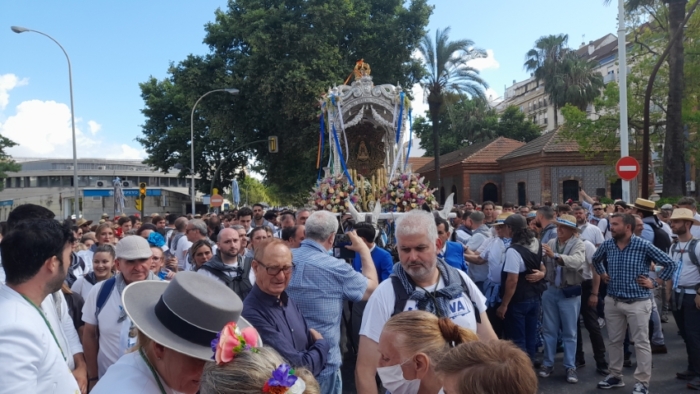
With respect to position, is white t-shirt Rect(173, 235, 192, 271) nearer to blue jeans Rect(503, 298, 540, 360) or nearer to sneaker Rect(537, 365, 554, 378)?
blue jeans Rect(503, 298, 540, 360)

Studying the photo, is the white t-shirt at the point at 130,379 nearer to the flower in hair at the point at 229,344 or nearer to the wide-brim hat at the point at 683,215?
the flower in hair at the point at 229,344

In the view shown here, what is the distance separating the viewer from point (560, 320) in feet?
22.4

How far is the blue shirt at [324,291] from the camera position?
4055 millimetres

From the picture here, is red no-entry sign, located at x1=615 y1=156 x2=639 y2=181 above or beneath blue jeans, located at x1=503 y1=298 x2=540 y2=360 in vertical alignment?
above

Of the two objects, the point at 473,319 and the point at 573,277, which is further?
the point at 573,277

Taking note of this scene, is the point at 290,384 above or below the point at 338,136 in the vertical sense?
below

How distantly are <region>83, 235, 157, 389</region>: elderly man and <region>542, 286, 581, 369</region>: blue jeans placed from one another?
4.75 meters

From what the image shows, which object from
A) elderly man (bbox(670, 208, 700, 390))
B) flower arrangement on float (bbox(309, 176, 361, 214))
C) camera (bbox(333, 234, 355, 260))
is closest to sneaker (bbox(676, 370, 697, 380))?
elderly man (bbox(670, 208, 700, 390))

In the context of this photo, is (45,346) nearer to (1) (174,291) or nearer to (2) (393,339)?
(1) (174,291)

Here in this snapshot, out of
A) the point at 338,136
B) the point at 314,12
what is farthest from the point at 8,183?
the point at 338,136

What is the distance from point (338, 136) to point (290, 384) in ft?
47.1

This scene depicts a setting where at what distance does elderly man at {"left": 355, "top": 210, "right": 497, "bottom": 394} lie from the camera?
3217 mm

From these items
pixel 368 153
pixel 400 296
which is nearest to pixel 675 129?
pixel 368 153

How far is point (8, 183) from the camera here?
75.6 meters
